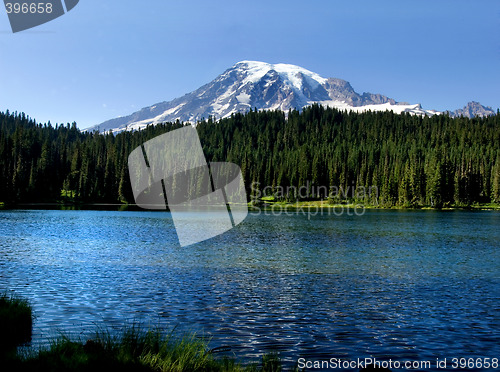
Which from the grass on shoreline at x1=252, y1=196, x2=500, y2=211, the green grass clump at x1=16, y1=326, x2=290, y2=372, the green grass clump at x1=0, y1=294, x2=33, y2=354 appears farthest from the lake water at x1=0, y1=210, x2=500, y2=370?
the grass on shoreline at x1=252, y1=196, x2=500, y2=211

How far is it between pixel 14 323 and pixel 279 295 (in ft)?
45.5

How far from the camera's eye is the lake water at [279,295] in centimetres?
1747

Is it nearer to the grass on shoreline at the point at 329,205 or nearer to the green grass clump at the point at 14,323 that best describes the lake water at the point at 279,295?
the green grass clump at the point at 14,323

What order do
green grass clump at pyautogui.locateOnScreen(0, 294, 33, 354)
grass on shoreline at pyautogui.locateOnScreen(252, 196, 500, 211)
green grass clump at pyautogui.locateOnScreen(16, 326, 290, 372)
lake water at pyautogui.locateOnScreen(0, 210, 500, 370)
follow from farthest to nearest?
grass on shoreline at pyautogui.locateOnScreen(252, 196, 500, 211) → lake water at pyautogui.locateOnScreen(0, 210, 500, 370) → green grass clump at pyautogui.locateOnScreen(0, 294, 33, 354) → green grass clump at pyautogui.locateOnScreen(16, 326, 290, 372)

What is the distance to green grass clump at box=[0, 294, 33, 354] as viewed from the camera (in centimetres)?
1552

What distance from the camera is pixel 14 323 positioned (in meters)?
16.4

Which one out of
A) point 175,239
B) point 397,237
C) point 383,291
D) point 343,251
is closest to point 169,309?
point 383,291

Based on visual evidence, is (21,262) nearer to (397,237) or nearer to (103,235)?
(103,235)

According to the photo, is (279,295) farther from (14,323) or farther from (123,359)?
(123,359)

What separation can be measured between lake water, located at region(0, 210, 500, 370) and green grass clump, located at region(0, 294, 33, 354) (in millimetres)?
529

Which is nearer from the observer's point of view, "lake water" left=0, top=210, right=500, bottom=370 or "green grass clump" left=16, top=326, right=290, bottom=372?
"green grass clump" left=16, top=326, right=290, bottom=372

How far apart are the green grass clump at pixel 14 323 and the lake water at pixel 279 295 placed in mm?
529

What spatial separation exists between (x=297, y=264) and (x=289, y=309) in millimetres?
15170

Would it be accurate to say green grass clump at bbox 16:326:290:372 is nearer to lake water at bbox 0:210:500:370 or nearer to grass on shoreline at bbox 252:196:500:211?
lake water at bbox 0:210:500:370
